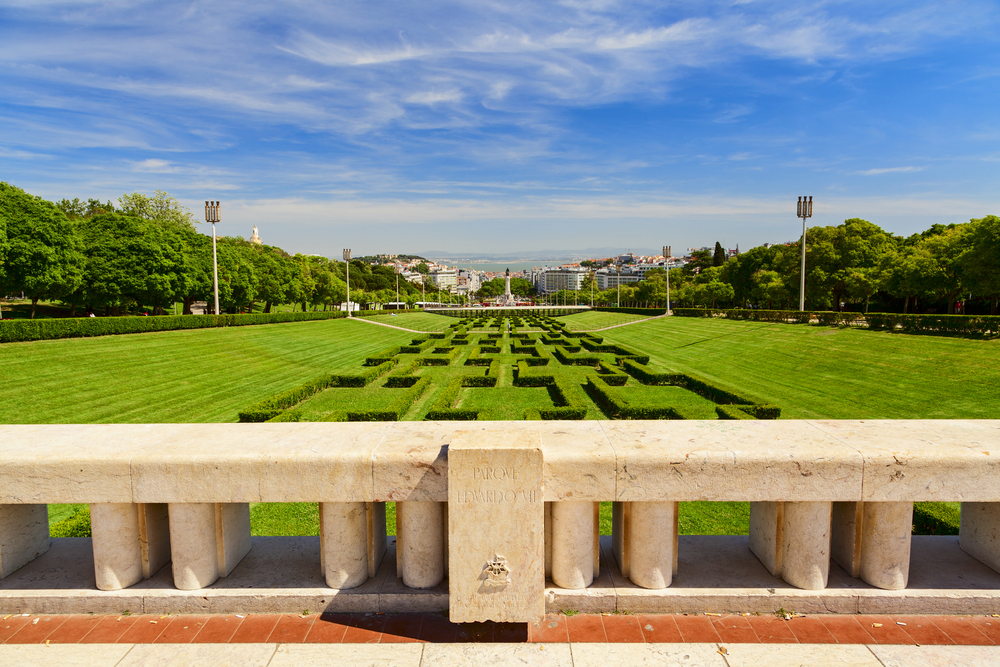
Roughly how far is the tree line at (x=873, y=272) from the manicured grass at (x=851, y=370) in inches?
364

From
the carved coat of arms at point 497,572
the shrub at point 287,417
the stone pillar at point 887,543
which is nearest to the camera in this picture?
the carved coat of arms at point 497,572

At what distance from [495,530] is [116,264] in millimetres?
41101

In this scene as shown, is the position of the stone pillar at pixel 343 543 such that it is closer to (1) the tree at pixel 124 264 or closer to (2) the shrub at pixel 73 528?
(2) the shrub at pixel 73 528

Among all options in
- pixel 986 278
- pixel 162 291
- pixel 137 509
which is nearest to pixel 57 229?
pixel 162 291

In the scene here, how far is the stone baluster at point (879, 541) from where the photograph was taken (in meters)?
3.63

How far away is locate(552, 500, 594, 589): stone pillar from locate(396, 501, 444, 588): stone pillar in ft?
2.89

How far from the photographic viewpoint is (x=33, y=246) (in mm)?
27578

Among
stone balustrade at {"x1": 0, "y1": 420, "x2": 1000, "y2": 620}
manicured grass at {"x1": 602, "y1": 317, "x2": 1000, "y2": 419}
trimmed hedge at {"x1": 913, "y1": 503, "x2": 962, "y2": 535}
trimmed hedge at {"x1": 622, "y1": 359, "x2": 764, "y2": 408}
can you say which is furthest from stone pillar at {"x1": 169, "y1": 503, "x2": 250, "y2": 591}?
manicured grass at {"x1": 602, "y1": 317, "x2": 1000, "y2": 419}

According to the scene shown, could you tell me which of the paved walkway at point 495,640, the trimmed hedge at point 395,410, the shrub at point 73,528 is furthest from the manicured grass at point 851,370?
the shrub at point 73,528

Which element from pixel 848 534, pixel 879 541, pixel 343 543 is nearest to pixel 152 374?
pixel 343 543

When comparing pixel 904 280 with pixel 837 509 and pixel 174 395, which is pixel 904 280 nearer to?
pixel 837 509

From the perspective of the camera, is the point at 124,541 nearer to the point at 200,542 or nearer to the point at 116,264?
the point at 200,542

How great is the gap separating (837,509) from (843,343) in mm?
27995

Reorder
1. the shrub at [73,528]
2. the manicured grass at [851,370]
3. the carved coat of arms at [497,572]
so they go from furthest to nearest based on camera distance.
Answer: the manicured grass at [851,370]
the shrub at [73,528]
the carved coat of arms at [497,572]
